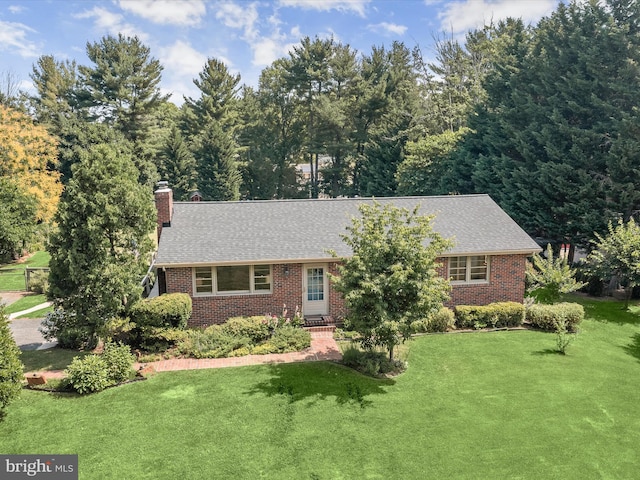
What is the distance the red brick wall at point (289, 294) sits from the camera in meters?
16.7

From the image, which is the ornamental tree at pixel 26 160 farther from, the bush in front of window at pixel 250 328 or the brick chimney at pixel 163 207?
the bush in front of window at pixel 250 328

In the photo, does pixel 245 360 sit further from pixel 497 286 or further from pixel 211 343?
pixel 497 286

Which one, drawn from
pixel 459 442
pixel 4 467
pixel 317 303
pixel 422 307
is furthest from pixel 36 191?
pixel 459 442

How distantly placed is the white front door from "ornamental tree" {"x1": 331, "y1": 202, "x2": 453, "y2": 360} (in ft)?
14.9

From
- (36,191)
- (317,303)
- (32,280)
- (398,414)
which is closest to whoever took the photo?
(398,414)

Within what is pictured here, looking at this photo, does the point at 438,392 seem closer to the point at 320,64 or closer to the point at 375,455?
the point at 375,455

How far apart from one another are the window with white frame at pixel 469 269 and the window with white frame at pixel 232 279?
291 inches

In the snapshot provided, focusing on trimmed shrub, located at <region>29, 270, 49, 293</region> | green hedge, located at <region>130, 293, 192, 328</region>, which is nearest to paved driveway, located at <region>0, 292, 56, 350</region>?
green hedge, located at <region>130, 293, 192, 328</region>

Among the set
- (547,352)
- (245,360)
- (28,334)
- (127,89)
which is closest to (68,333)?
(28,334)

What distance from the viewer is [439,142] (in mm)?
37469

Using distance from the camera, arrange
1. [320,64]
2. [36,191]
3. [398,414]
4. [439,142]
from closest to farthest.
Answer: [398,414] < [36,191] < [439,142] < [320,64]

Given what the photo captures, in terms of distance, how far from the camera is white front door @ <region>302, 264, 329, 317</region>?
1741 cm

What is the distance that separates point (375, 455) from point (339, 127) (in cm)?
4209

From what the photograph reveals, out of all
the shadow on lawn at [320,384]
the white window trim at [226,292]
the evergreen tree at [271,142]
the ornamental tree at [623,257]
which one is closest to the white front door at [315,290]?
the white window trim at [226,292]
